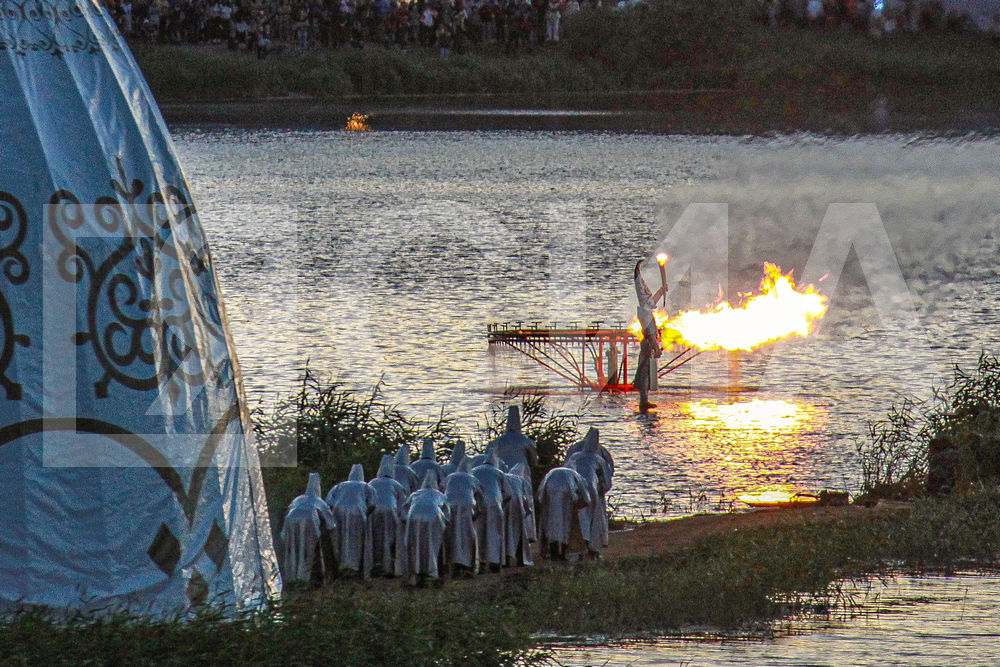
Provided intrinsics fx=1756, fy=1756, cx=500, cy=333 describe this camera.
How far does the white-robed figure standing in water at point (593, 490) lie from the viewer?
51.3 feet

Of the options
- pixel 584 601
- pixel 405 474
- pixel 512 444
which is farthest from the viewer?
pixel 512 444

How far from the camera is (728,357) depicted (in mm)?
35812

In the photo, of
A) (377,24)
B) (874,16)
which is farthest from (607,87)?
(874,16)

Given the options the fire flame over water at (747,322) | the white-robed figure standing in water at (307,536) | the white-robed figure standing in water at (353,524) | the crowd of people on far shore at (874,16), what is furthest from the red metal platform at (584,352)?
the crowd of people on far shore at (874,16)

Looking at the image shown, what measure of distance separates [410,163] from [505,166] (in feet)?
13.8

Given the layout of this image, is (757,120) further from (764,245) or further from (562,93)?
(764,245)

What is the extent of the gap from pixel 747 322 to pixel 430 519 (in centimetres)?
2356

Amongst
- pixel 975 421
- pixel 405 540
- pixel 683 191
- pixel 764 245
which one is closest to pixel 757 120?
pixel 683 191

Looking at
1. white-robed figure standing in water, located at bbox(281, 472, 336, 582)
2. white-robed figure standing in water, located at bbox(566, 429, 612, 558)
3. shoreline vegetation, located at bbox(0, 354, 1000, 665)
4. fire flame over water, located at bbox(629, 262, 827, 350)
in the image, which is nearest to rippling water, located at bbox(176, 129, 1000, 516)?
fire flame over water, located at bbox(629, 262, 827, 350)

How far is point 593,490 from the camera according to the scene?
15867 mm

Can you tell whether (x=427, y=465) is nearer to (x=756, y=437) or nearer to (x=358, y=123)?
(x=756, y=437)

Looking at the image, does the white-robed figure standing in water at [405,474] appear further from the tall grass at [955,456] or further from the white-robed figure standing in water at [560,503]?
the tall grass at [955,456]

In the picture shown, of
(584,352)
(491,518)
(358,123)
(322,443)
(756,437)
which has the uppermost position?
(358,123)

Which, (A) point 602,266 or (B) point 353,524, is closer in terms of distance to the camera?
(B) point 353,524
